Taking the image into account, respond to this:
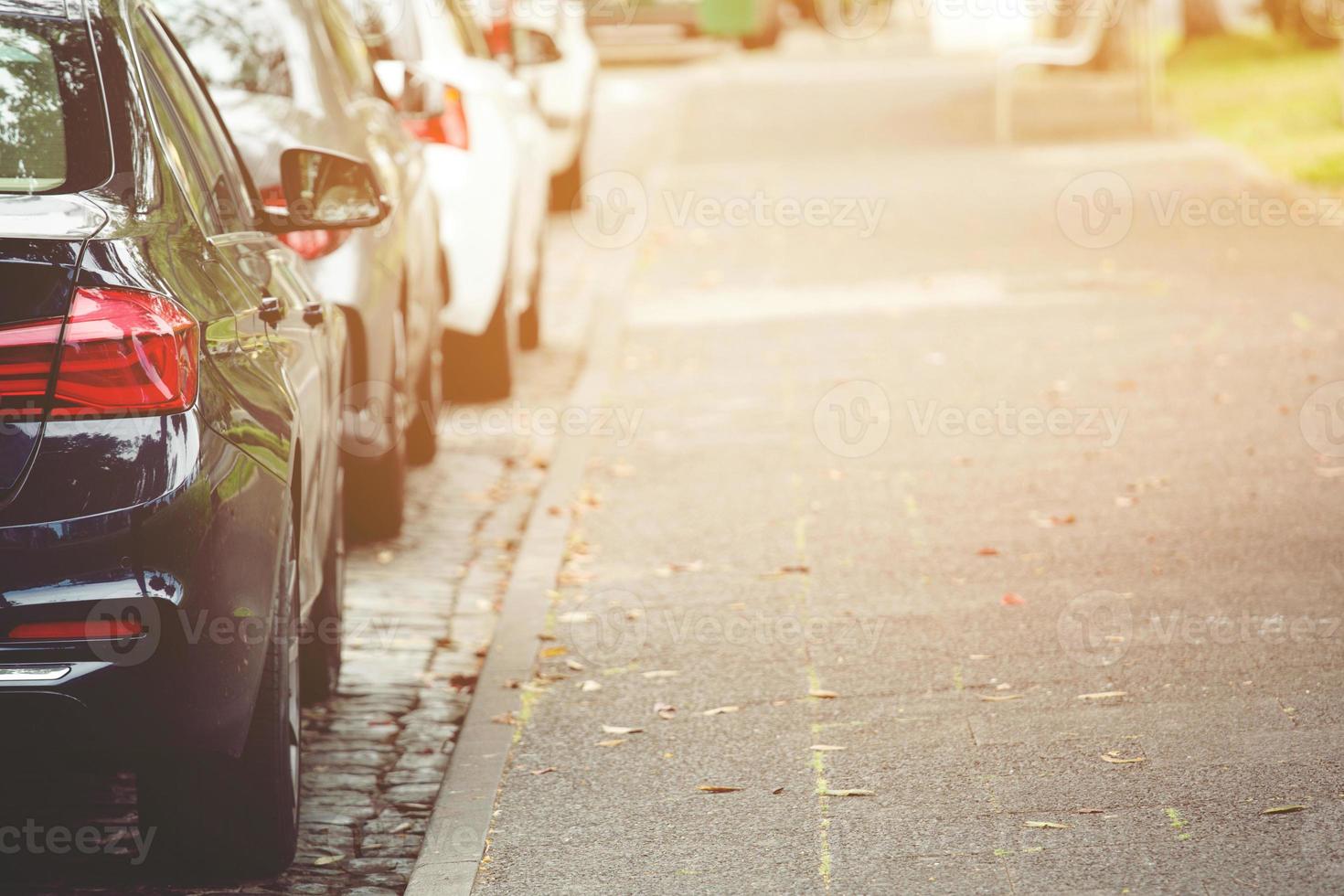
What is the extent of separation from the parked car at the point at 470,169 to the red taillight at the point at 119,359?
16.9 feet

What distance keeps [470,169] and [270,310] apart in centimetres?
504

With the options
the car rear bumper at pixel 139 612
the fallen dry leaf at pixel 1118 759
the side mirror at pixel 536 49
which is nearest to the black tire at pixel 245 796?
the car rear bumper at pixel 139 612

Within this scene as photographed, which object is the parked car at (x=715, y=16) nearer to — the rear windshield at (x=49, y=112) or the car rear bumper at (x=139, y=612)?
the rear windshield at (x=49, y=112)

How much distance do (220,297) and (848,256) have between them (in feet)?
33.2

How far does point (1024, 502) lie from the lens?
7781 mm

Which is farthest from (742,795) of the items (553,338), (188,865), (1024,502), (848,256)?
(848,256)

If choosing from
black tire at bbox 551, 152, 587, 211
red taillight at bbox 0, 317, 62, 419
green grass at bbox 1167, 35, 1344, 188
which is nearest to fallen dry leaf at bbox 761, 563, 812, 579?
red taillight at bbox 0, 317, 62, 419

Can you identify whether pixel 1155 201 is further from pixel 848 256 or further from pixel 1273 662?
pixel 1273 662

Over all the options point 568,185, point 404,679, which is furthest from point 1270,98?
point 404,679

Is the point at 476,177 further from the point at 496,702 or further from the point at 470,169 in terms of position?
the point at 496,702

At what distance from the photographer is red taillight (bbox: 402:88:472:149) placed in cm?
949

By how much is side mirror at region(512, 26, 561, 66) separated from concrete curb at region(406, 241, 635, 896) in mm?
4016

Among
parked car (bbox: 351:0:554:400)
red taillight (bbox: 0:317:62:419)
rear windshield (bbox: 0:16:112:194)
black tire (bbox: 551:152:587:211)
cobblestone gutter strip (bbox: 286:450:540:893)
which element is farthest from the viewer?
black tire (bbox: 551:152:587:211)

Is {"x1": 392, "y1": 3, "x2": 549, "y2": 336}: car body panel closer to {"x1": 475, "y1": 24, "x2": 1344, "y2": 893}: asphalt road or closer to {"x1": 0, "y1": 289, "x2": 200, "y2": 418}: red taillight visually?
{"x1": 475, "y1": 24, "x2": 1344, "y2": 893}: asphalt road
